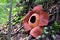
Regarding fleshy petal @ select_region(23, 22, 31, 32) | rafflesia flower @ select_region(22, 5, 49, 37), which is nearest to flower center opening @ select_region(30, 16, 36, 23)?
rafflesia flower @ select_region(22, 5, 49, 37)

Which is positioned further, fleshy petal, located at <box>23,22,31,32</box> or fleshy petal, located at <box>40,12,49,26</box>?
fleshy petal, located at <box>23,22,31,32</box>

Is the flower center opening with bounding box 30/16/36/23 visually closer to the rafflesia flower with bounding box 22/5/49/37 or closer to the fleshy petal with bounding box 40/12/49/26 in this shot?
the rafflesia flower with bounding box 22/5/49/37

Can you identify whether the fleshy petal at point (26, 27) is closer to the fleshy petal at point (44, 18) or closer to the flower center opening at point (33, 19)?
the flower center opening at point (33, 19)

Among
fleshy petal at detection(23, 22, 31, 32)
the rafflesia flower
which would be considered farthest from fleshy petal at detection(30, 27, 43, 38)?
fleshy petal at detection(23, 22, 31, 32)

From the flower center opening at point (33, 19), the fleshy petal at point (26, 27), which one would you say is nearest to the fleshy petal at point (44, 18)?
the flower center opening at point (33, 19)

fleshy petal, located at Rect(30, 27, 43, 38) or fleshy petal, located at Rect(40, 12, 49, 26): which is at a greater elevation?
fleshy petal, located at Rect(40, 12, 49, 26)

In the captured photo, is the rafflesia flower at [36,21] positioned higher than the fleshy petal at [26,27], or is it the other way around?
the rafflesia flower at [36,21]

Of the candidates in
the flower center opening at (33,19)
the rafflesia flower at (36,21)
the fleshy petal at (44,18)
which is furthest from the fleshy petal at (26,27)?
the fleshy petal at (44,18)

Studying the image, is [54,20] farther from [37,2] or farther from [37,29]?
[37,2]

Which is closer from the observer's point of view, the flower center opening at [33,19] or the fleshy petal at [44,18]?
the fleshy petal at [44,18]
